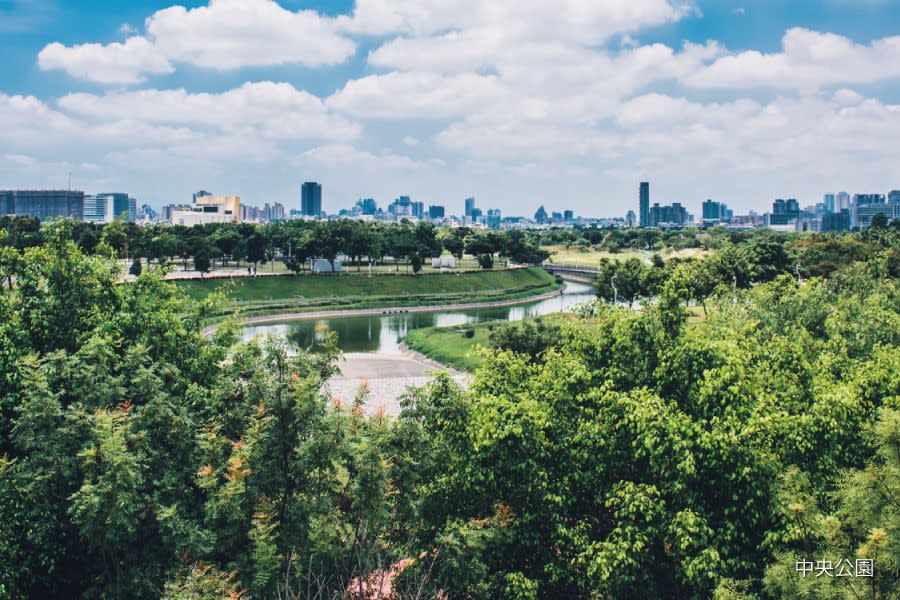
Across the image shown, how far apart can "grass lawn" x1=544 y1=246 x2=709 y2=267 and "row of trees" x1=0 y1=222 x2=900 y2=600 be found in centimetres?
12602

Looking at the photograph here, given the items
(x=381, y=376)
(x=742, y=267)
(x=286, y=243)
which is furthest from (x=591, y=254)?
(x=381, y=376)

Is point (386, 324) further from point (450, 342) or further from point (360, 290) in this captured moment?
point (450, 342)

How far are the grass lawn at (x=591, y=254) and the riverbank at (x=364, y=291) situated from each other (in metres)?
40.2

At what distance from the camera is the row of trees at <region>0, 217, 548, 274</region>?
92375 millimetres

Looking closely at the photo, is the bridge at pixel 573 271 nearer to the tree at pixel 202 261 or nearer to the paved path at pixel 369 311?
the paved path at pixel 369 311

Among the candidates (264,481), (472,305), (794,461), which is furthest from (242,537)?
(472,305)

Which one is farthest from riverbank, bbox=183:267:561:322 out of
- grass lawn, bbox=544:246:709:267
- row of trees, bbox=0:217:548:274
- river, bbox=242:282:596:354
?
grass lawn, bbox=544:246:709:267

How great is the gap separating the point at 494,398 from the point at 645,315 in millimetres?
3963

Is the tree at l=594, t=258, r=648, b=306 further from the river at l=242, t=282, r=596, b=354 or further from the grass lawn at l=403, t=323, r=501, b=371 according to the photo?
the grass lawn at l=403, t=323, r=501, b=371

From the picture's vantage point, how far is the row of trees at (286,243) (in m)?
92.4

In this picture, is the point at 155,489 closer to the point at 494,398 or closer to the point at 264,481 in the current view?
the point at 264,481

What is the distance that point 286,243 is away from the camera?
11700 cm

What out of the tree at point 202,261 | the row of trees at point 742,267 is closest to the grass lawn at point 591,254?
the row of trees at point 742,267

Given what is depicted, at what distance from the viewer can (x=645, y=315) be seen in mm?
16312
